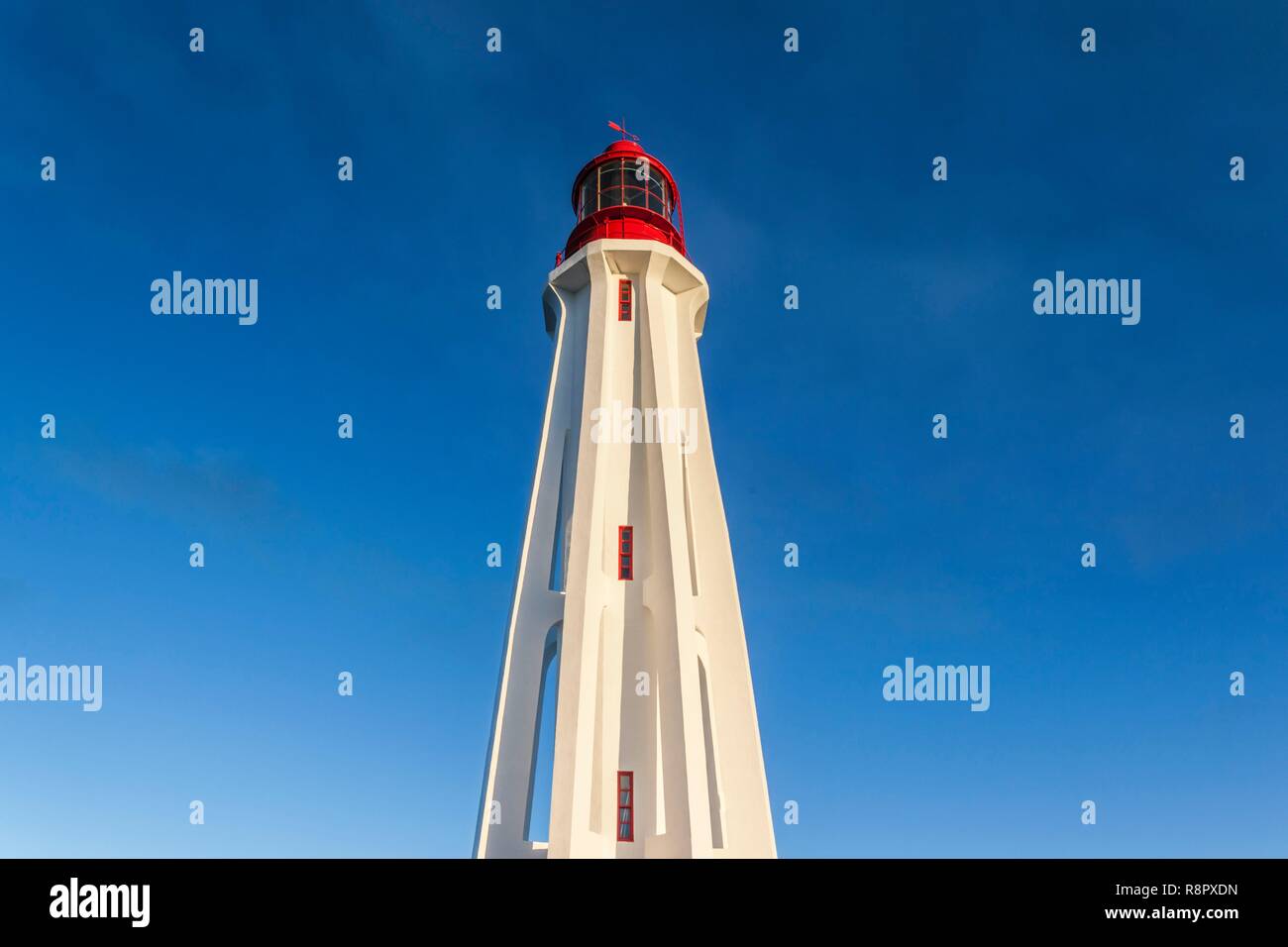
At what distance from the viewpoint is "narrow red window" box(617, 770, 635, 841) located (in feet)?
75.4

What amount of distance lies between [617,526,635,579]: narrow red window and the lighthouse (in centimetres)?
4

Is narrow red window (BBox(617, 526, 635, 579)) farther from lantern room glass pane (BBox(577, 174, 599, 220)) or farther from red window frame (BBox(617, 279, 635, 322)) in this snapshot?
lantern room glass pane (BBox(577, 174, 599, 220))

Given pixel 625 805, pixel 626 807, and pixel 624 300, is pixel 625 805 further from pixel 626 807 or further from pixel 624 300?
pixel 624 300

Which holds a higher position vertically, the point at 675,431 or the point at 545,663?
the point at 675,431

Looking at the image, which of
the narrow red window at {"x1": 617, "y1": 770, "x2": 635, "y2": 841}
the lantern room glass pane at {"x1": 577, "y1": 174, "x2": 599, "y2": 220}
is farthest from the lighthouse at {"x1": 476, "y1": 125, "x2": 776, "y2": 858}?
the lantern room glass pane at {"x1": 577, "y1": 174, "x2": 599, "y2": 220}

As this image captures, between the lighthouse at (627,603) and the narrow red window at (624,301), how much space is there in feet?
0.33

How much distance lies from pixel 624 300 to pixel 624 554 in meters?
8.48
